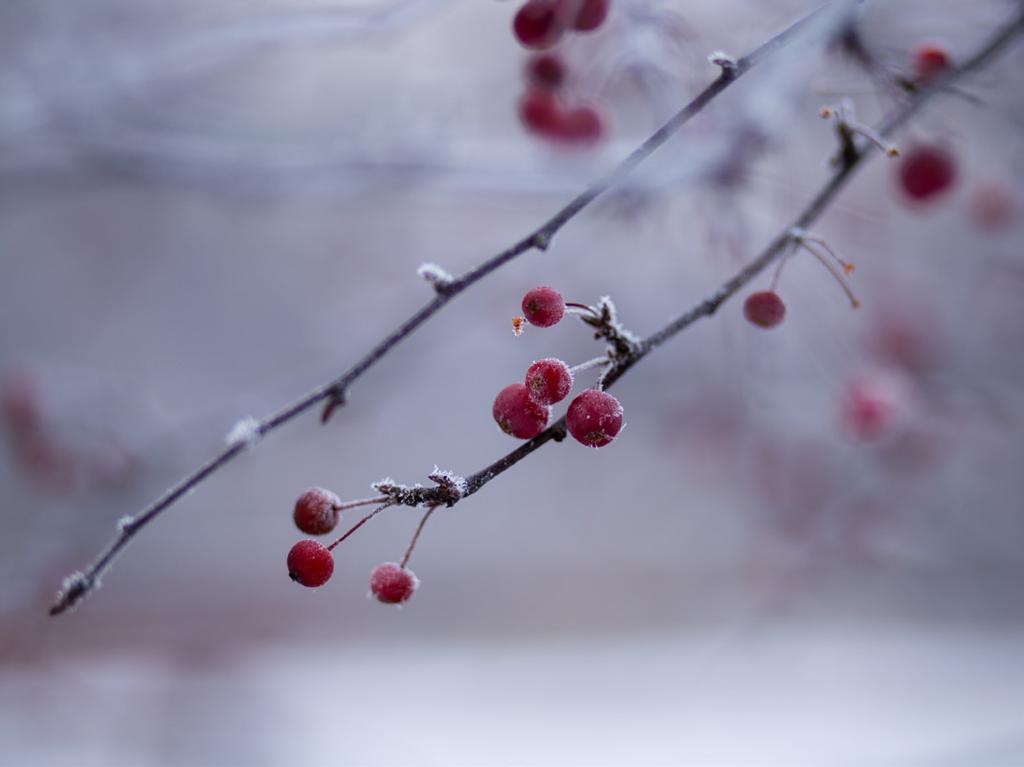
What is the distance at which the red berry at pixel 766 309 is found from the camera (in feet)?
1.59

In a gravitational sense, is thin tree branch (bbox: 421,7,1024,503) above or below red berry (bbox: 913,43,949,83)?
below

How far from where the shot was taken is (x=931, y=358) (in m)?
1.42

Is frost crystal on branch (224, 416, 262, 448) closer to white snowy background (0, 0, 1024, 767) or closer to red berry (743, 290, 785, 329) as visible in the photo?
red berry (743, 290, 785, 329)

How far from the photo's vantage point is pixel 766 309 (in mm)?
487

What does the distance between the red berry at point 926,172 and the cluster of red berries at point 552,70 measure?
0.32 meters

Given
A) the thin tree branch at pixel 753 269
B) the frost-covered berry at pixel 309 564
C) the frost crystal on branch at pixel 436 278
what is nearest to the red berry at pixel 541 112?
the thin tree branch at pixel 753 269

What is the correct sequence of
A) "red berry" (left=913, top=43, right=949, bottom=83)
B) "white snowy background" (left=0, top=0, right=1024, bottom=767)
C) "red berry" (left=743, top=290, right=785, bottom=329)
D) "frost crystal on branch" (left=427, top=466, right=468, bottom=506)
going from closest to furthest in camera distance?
"frost crystal on branch" (left=427, top=466, right=468, bottom=506)
"red berry" (left=743, top=290, right=785, bottom=329)
"red berry" (left=913, top=43, right=949, bottom=83)
"white snowy background" (left=0, top=0, right=1024, bottom=767)

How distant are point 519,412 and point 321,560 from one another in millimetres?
140

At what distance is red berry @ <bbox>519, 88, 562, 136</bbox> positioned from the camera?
815mm

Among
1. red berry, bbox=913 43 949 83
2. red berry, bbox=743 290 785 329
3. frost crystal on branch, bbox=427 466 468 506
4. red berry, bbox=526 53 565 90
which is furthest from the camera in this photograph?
red berry, bbox=526 53 565 90

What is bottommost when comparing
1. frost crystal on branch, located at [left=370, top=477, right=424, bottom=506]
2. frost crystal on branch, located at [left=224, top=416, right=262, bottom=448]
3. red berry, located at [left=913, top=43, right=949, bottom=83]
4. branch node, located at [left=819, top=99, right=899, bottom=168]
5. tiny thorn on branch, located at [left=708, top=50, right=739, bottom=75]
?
frost crystal on branch, located at [left=370, top=477, right=424, bottom=506]

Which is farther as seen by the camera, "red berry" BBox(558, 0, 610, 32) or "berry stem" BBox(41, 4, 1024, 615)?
"red berry" BBox(558, 0, 610, 32)

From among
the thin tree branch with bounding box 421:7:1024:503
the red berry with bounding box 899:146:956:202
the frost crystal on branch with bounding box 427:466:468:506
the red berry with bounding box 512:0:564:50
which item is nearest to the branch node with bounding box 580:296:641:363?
the thin tree branch with bounding box 421:7:1024:503

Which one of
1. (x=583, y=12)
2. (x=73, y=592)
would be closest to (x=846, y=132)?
(x=583, y=12)
